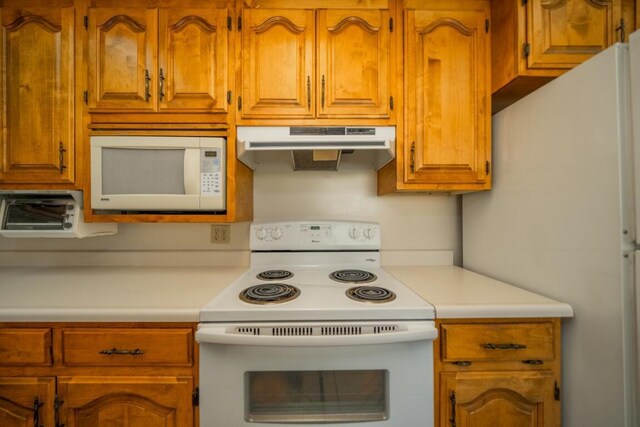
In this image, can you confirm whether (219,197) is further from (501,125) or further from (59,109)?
(501,125)

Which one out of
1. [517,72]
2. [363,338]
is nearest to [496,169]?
[517,72]

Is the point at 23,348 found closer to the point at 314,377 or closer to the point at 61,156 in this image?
the point at 61,156

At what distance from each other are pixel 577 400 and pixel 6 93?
2.68 m

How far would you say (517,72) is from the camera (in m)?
1.27

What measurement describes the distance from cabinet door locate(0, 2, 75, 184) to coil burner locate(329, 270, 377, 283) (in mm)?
1378

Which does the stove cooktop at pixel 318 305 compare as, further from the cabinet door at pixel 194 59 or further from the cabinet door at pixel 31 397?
the cabinet door at pixel 194 59

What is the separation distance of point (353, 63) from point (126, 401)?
1670 mm

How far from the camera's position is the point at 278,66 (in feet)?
4.62

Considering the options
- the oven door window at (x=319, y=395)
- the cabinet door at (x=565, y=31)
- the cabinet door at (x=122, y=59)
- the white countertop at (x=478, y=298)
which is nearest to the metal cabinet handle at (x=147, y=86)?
the cabinet door at (x=122, y=59)

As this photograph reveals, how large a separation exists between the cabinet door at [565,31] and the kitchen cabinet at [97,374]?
1.80 meters

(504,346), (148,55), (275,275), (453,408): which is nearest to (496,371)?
(504,346)

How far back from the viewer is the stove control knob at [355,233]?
1.68m

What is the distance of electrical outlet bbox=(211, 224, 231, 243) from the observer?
5.81ft

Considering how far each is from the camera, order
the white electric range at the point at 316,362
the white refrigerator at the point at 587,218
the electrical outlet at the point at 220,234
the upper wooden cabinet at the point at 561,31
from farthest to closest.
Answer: the electrical outlet at the point at 220,234 → the upper wooden cabinet at the point at 561,31 → the white electric range at the point at 316,362 → the white refrigerator at the point at 587,218
